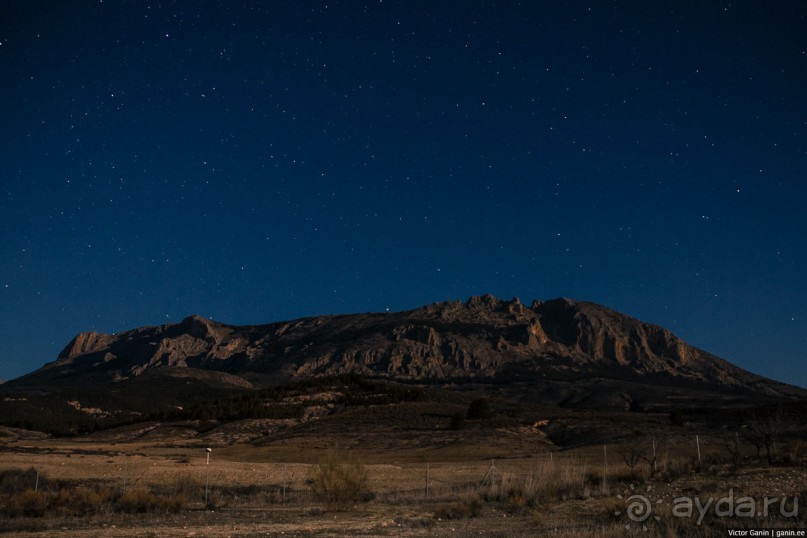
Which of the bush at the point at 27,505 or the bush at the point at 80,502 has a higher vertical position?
the bush at the point at 27,505

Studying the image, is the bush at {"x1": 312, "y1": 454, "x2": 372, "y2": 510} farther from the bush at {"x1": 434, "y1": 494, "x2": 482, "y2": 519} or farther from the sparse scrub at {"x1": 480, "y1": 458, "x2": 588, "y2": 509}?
the sparse scrub at {"x1": 480, "y1": 458, "x2": 588, "y2": 509}

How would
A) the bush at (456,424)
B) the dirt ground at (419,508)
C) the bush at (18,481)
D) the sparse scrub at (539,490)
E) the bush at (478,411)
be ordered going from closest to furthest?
the dirt ground at (419,508) < the sparse scrub at (539,490) < the bush at (18,481) < the bush at (456,424) < the bush at (478,411)

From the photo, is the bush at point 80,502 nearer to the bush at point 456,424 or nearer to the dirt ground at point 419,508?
the dirt ground at point 419,508

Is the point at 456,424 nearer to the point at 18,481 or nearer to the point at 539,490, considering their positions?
the point at 539,490

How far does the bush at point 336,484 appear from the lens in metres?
21.0

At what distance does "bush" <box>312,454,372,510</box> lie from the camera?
21016 mm

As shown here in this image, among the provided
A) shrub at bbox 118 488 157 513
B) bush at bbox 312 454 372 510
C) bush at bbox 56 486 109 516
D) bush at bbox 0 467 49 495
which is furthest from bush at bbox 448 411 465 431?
shrub at bbox 118 488 157 513

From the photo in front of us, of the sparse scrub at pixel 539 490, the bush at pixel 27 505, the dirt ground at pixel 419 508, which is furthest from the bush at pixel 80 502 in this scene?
the sparse scrub at pixel 539 490

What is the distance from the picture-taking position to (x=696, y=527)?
41.9 feet

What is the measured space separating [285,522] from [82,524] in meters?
5.81

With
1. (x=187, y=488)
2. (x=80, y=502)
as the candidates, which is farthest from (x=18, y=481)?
(x=187, y=488)

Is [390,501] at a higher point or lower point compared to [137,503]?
lower

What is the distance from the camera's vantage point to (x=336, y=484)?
21.1m

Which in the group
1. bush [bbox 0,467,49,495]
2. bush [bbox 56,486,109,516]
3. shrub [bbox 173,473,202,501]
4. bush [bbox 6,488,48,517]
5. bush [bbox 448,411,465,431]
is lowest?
bush [bbox 448,411,465,431]
